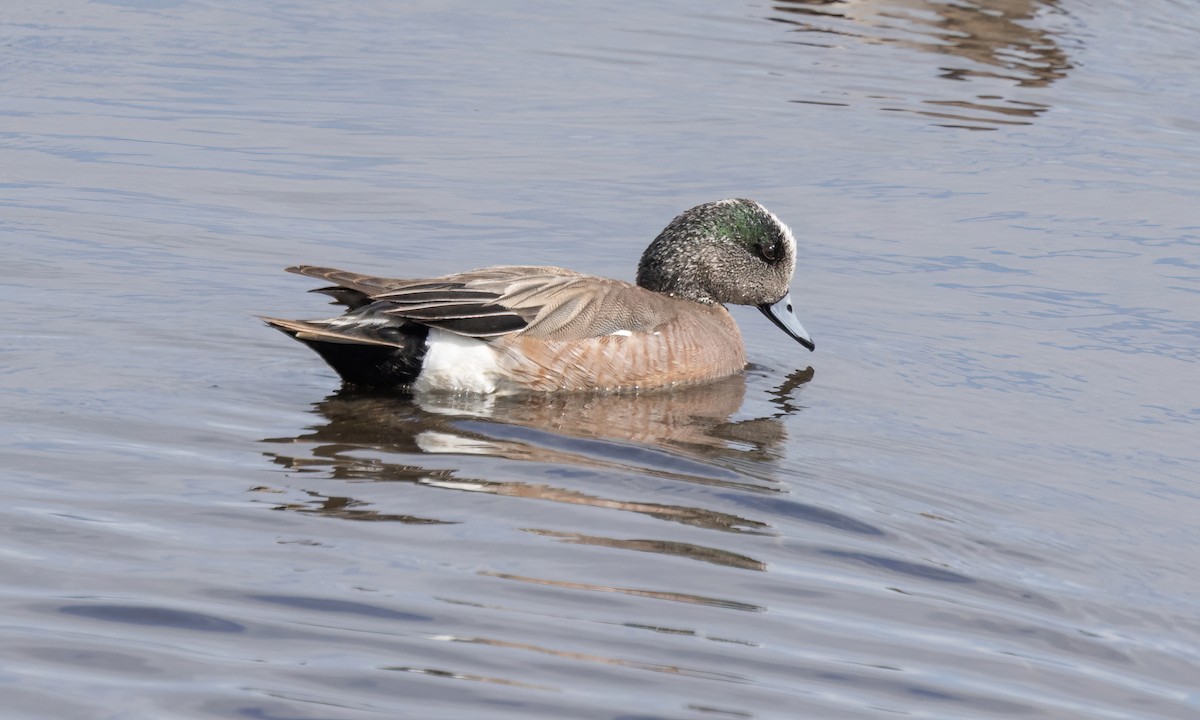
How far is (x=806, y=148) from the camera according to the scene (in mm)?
11305

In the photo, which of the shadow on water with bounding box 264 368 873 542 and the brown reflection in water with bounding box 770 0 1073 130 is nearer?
the shadow on water with bounding box 264 368 873 542

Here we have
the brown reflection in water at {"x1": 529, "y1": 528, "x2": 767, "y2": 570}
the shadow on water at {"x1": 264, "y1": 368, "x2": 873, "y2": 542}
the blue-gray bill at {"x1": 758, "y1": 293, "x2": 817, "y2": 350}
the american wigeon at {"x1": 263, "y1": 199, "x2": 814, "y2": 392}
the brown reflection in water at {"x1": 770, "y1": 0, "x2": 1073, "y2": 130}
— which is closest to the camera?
the brown reflection in water at {"x1": 529, "y1": 528, "x2": 767, "y2": 570}

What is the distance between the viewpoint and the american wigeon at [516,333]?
6.89 m

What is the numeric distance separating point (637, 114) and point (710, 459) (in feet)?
19.5

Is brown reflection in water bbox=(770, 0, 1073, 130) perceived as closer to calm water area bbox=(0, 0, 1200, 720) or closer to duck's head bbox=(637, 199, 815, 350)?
calm water area bbox=(0, 0, 1200, 720)

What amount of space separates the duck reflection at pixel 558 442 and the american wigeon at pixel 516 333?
0.09 meters

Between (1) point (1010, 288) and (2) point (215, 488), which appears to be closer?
(2) point (215, 488)

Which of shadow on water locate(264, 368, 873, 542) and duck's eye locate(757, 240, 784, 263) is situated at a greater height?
duck's eye locate(757, 240, 784, 263)

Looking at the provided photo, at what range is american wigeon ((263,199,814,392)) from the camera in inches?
271

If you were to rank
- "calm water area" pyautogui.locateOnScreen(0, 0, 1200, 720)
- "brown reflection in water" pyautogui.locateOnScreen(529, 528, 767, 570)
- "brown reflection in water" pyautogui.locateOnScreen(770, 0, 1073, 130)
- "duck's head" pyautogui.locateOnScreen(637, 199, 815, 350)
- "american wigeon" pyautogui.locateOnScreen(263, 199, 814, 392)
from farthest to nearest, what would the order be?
"brown reflection in water" pyautogui.locateOnScreen(770, 0, 1073, 130), "duck's head" pyautogui.locateOnScreen(637, 199, 815, 350), "american wigeon" pyautogui.locateOnScreen(263, 199, 814, 392), "brown reflection in water" pyautogui.locateOnScreen(529, 528, 767, 570), "calm water area" pyautogui.locateOnScreen(0, 0, 1200, 720)

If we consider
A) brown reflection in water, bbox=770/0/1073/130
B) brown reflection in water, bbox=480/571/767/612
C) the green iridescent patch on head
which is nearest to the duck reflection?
brown reflection in water, bbox=480/571/767/612

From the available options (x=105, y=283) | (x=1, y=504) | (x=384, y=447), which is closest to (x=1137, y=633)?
(x=384, y=447)

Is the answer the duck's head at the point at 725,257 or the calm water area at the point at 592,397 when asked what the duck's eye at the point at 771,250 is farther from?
the calm water area at the point at 592,397

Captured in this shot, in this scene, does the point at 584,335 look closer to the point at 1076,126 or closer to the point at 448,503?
the point at 448,503
